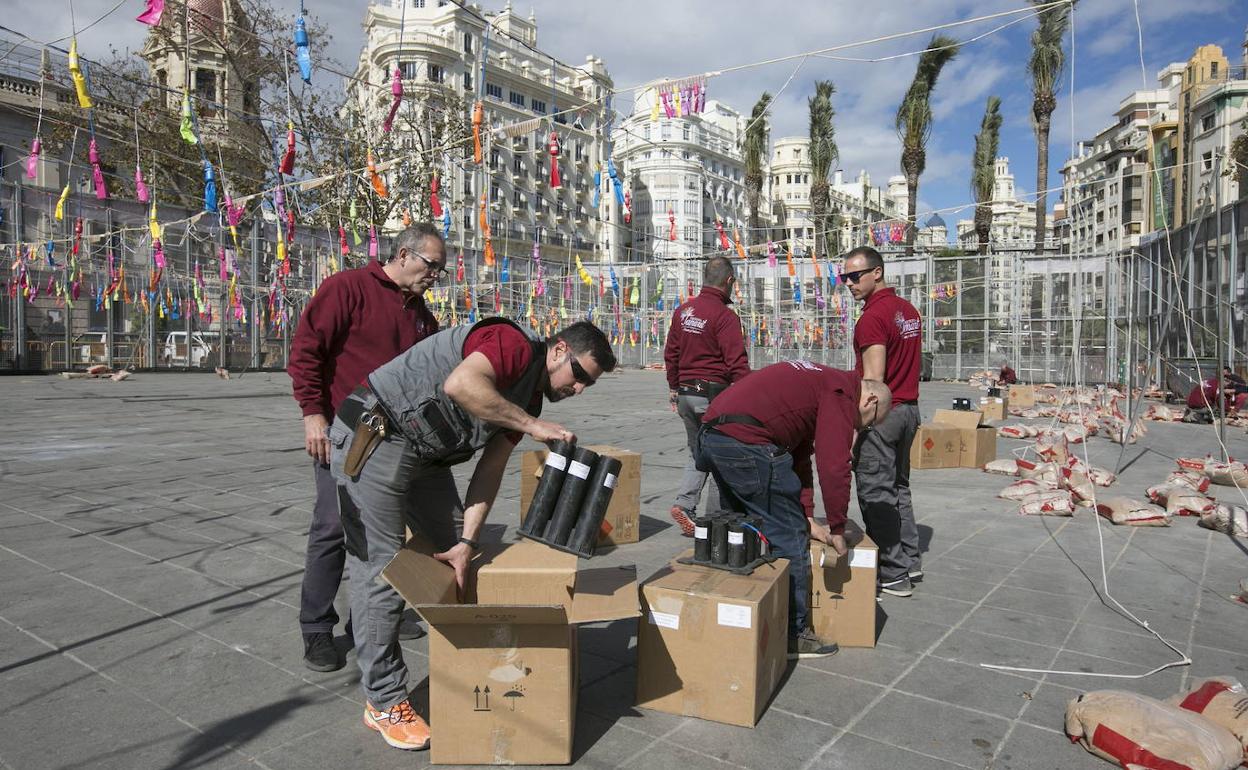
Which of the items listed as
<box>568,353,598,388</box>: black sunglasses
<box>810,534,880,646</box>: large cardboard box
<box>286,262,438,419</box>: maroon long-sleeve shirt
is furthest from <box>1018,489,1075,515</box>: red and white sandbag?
<box>286,262,438,419</box>: maroon long-sleeve shirt

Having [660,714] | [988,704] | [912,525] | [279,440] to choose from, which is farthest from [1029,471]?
[279,440]

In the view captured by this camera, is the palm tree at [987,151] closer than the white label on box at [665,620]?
No

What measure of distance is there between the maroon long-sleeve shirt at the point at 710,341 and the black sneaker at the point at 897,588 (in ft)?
5.41

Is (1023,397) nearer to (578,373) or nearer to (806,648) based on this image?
(806,648)

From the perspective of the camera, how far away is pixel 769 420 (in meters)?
3.51

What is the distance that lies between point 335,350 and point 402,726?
5.23ft

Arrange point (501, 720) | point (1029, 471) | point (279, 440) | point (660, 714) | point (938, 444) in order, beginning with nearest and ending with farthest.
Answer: point (501, 720) < point (660, 714) < point (1029, 471) < point (938, 444) < point (279, 440)

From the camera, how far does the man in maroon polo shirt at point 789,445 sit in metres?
3.46

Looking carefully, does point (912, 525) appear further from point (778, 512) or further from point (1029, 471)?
point (1029, 471)

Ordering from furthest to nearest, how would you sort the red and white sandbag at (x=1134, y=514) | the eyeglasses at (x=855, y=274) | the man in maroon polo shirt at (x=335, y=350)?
1. the red and white sandbag at (x=1134, y=514)
2. the eyeglasses at (x=855, y=274)
3. the man in maroon polo shirt at (x=335, y=350)

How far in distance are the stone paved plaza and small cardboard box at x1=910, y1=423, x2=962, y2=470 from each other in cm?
191

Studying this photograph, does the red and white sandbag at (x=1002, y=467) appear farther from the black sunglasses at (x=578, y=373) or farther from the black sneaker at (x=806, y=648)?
the black sunglasses at (x=578, y=373)

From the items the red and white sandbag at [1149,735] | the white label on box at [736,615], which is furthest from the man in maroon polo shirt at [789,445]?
the red and white sandbag at [1149,735]

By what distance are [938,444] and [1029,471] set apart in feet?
3.71
